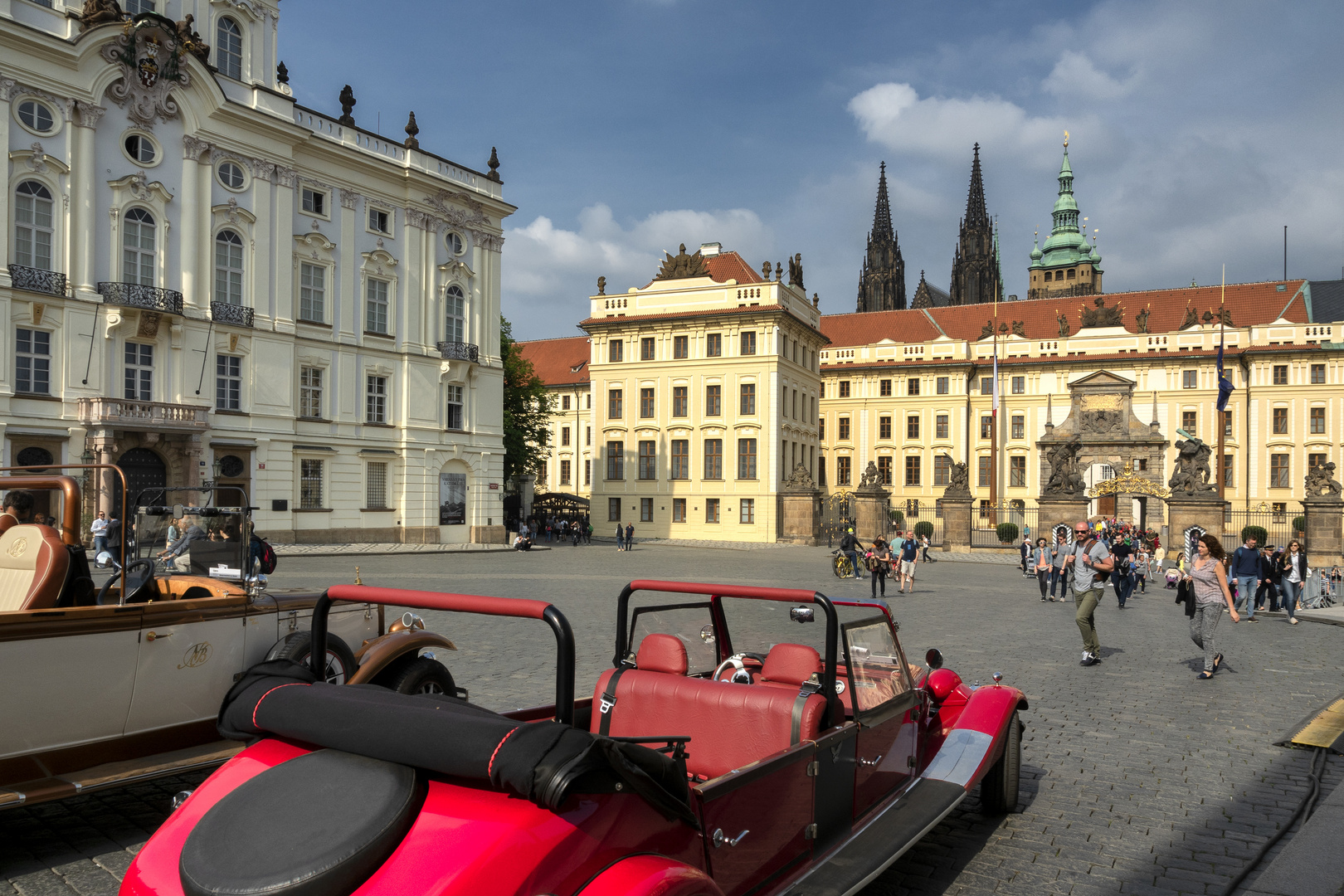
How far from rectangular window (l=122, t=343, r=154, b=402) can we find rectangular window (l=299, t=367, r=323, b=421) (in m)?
5.40

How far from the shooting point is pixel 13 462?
87.1 ft

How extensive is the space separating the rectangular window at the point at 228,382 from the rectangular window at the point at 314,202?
6.61m

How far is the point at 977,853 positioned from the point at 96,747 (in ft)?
16.9

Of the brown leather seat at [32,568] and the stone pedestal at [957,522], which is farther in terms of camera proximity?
the stone pedestal at [957,522]

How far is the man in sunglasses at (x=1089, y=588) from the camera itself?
11.5m

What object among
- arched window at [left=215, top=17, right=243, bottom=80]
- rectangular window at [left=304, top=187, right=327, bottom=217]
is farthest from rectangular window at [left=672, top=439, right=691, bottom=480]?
arched window at [left=215, top=17, right=243, bottom=80]

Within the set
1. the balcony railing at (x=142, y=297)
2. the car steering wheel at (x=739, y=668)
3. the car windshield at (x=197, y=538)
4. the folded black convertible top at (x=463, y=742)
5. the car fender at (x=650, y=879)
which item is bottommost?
the car fender at (x=650, y=879)

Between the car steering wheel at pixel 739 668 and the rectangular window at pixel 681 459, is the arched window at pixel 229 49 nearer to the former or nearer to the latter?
the rectangular window at pixel 681 459

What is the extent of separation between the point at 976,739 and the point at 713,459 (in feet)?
162

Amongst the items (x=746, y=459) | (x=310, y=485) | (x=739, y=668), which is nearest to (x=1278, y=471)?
(x=746, y=459)

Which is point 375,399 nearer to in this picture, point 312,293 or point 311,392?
point 311,392

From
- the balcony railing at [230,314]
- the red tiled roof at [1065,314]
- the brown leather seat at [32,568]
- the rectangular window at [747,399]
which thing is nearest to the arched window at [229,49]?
the balcony railing at [230,314]

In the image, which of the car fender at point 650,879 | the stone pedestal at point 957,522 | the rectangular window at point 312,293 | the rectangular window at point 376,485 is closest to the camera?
the car fender at point 650,879

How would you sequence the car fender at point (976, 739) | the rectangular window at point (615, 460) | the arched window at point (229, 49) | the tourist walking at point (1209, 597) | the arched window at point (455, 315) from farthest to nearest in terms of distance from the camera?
the rectangular window at point (615, 460), the arched window at point (455, 315), the arched window at point (229, 49), the tourist walking at point (1209, 597), the car fender at point (976, 739)
